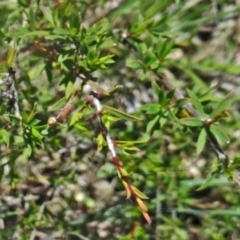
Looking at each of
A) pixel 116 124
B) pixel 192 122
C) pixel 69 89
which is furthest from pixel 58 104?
pixel 116 124

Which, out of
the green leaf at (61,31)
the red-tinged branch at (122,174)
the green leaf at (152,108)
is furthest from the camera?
the green leaf at (152,108)

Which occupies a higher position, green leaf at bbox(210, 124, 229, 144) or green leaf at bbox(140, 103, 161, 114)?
green leaf at bbox(140, 103, 161, 114)

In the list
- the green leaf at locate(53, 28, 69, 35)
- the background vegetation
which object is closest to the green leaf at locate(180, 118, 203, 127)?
the background vegetation

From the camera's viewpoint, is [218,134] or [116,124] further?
[116,124]

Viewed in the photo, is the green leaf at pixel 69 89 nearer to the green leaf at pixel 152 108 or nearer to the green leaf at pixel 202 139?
the green leaf at pixel 152 108

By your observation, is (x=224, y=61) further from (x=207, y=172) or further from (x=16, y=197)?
(x=16, y=197)

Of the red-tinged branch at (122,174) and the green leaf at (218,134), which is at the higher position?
the red-tinged branch at (122,174)

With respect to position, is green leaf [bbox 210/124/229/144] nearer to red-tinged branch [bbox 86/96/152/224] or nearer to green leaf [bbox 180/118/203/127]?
green leaf [bbox 180/118/203/127]

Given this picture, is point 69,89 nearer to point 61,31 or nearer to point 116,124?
point 61,31

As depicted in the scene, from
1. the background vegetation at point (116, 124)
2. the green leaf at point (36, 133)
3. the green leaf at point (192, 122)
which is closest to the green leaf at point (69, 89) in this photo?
the background vegetation at point (116, 124)
